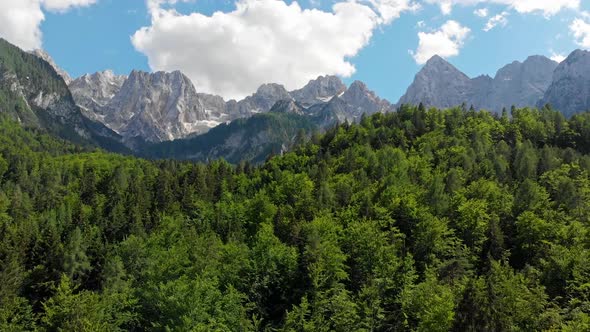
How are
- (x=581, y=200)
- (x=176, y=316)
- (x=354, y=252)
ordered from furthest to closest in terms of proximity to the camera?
(x=581, y=200) → (x=354, y=252) → (x=176, y=316)

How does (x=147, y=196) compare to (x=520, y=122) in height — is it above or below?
below

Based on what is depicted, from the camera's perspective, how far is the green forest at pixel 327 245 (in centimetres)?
5756

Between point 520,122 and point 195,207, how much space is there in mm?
103471

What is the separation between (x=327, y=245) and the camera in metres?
74.4

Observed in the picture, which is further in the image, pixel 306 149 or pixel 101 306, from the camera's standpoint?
pixel 306 149

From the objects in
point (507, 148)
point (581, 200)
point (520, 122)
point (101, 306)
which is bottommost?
point (101, 306)

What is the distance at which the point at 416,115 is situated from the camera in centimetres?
16462

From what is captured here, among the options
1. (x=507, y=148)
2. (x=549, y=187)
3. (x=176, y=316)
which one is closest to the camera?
(x=176, y=316)

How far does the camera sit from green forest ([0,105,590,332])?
5756 centimetres

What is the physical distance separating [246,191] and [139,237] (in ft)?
142

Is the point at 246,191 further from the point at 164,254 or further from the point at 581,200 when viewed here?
the point at 581,200

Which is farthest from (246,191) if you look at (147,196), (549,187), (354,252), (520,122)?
(520,122)

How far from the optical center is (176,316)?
5794 centimetres

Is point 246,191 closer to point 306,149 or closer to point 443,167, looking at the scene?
point 306,149
